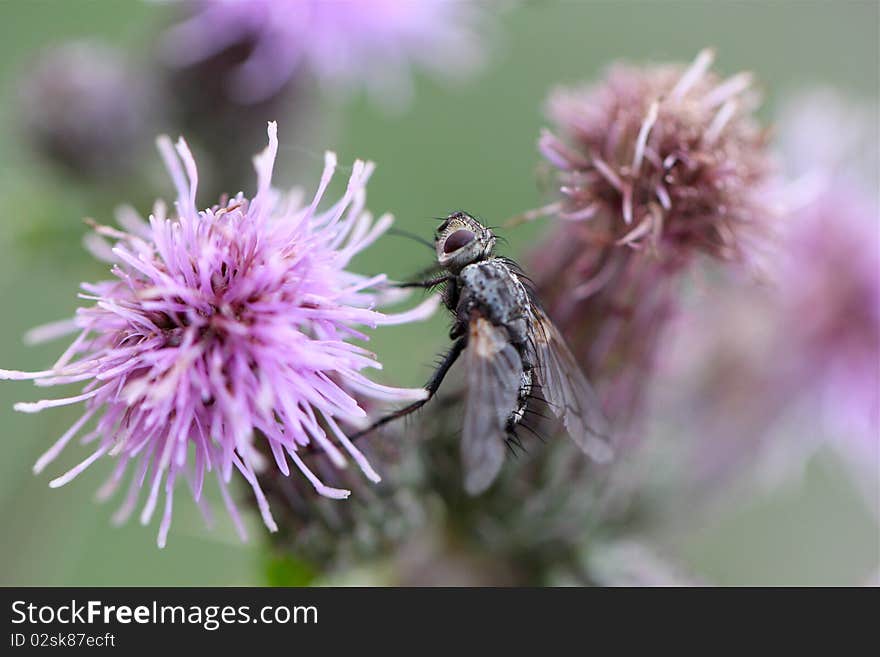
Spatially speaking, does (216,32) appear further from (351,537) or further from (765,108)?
(765,108)

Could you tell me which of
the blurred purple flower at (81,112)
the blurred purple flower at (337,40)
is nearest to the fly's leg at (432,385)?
the blurred purple flower at (337,40)

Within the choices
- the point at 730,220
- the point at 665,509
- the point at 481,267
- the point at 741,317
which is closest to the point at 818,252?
the point at 741,317

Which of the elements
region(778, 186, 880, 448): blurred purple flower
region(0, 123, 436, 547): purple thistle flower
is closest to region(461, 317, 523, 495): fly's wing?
region(0, 123, 436, 547): purple thistle flower

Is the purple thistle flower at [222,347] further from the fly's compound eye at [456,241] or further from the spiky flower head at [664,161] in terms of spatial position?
the spiky flower head at [664,161]

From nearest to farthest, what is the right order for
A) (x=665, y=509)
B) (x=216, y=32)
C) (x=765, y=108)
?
(x=665, y=509)
(x=216, y=32)
(x=765, y=108)

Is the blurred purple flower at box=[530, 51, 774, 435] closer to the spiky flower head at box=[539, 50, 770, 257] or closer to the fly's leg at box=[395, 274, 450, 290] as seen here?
the spiky flower head at box=[539, 50, 770, 257]
